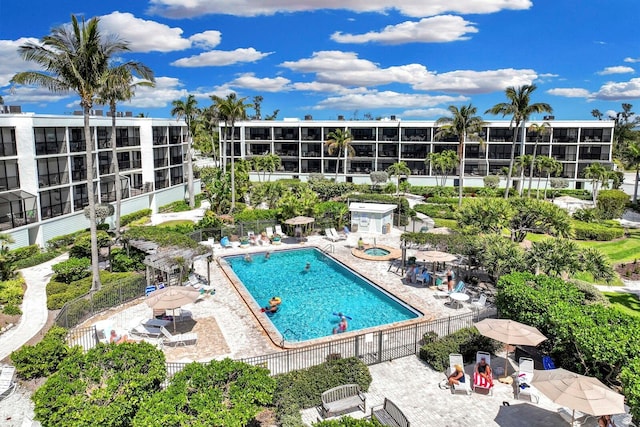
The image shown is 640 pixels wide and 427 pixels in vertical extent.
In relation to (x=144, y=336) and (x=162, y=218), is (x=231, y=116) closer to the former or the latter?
(x=162, y=218)

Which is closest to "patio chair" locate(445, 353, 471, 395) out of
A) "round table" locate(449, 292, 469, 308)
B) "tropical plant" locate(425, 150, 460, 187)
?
"round table" locate(449, 292, 469, 308)

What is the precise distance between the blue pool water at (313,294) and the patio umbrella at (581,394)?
33.3 feet

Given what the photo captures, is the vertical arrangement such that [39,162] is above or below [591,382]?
above

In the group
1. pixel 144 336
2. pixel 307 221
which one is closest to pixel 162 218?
pixel 307 221

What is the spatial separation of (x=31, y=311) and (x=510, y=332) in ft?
73.6

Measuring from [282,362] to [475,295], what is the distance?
41.6 ft

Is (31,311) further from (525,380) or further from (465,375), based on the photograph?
(525,380)

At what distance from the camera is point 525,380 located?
51.1ft

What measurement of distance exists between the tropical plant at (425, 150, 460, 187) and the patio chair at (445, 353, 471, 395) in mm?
50109

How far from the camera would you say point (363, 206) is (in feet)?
133

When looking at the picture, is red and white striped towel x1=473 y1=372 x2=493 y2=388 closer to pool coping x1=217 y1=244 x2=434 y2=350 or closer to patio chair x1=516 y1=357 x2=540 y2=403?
patio chair x1=516 y1=357 x2=540 y2=403

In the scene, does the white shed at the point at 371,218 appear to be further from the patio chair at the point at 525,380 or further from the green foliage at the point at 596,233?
the patio chair at the point at 525,380

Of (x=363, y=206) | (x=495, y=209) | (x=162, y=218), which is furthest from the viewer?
(x=162, y=218)

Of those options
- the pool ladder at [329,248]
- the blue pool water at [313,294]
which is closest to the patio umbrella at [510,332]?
the blue pool water at [313,294]
